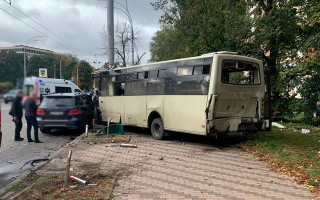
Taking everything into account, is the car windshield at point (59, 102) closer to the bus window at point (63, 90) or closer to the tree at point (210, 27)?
the bus window at point (63, 90)

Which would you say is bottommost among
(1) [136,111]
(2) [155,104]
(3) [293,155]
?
(3) [293,155]

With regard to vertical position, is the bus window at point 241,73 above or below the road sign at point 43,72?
above

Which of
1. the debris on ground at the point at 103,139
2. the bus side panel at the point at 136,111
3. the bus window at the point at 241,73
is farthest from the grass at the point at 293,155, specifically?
the debris on ground at the point at 103,139

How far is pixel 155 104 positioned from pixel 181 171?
14.5 ft

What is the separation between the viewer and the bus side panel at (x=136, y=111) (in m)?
10.7

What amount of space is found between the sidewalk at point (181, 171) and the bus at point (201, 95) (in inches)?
35.0

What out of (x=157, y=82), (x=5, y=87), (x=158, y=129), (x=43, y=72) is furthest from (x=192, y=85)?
(x=5, y=87)

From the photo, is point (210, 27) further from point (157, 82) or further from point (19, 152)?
point (19, 152)

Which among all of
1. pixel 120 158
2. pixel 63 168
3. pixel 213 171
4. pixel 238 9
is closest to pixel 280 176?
pixel 213 171

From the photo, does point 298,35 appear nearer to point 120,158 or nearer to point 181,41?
point 181,41

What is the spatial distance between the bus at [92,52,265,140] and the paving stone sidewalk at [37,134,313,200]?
0.87 m

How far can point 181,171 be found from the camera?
5.99 m

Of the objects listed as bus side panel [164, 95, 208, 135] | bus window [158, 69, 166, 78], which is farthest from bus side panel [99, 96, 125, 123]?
bus side panel [164, 95, 208, 135]

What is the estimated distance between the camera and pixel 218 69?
311 inches
